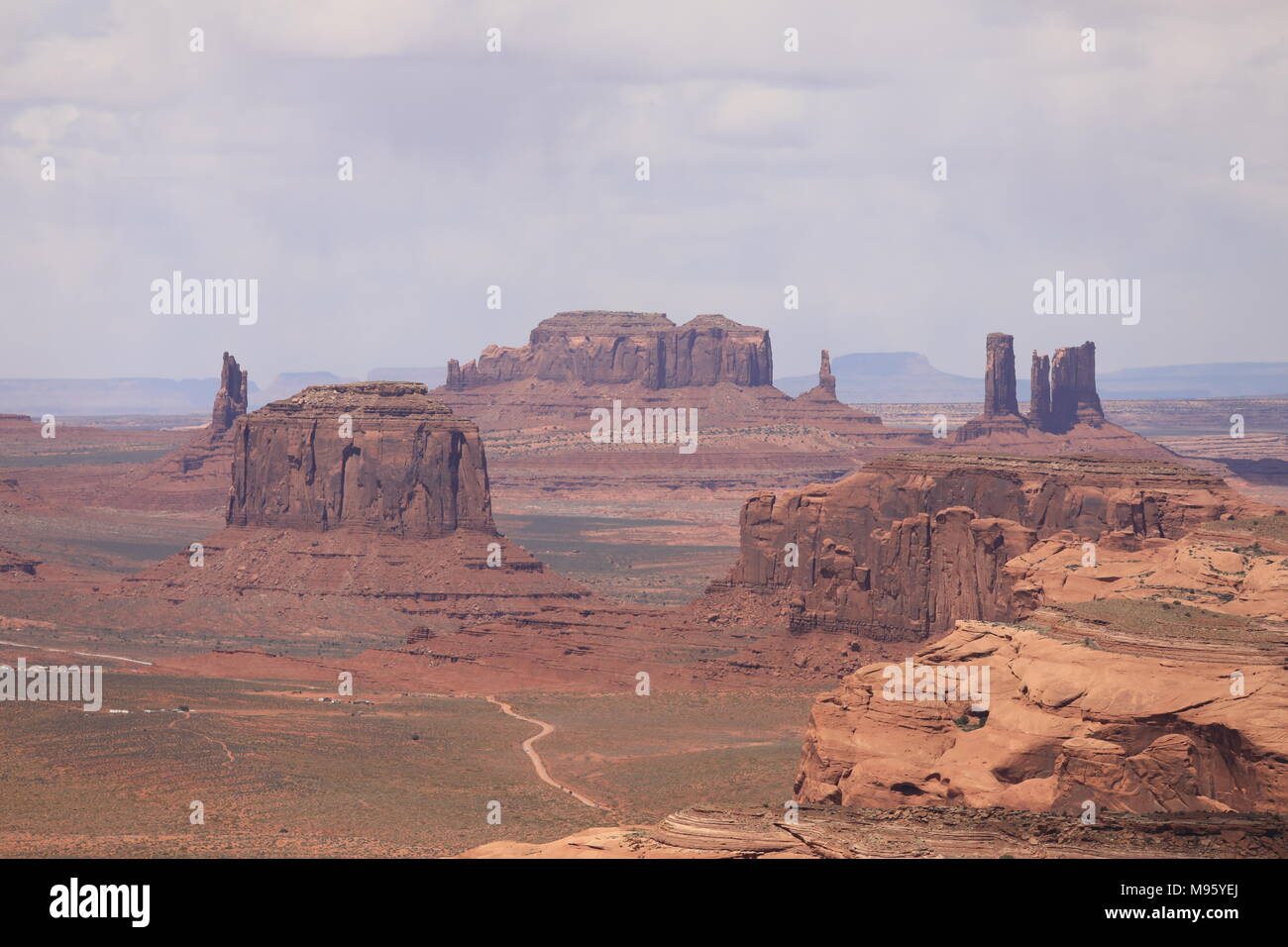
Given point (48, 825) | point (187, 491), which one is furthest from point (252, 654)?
point (187, 491)

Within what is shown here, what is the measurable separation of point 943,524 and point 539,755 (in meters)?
22.5

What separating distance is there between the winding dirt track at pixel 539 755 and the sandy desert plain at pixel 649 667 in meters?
0.31

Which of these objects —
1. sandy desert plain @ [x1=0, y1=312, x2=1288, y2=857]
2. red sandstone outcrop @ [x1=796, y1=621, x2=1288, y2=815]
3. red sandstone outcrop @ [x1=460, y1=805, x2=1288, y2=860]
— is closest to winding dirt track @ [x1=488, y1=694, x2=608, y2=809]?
sandy desert plain @ [x1=0, y1=312, x2=1288, y2=857]

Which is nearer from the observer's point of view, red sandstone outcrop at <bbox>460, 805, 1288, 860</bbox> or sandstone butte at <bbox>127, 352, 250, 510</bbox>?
red sandstone outcrop at <bbox>460, 805, 1288, 860</bbox>

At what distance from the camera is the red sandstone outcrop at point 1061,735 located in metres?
35.5

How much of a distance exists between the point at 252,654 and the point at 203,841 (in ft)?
158

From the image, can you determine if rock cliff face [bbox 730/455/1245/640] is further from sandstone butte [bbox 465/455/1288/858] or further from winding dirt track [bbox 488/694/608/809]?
winding dirt track [bbox 488/694/608/809]

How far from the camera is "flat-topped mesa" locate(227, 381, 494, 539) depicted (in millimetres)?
110312

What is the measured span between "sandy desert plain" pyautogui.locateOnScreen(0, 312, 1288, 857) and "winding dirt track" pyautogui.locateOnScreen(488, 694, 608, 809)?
306 millimetres

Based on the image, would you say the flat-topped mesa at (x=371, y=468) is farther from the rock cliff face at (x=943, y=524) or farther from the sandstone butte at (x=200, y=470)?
the sandstone butte at (x=200, y=470)

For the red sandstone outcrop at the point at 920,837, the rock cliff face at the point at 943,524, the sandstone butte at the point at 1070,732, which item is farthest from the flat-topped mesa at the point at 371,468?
the red sandstone outcrop at the point at 920,837

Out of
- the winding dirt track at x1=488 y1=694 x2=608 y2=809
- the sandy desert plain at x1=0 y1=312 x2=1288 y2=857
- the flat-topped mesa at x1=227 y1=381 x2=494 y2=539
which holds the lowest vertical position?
the winding dirt track at x1=488 y1=694 x2=608 y2=809

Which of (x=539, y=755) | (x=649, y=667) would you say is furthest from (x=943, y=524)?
(x=539, y=755)
